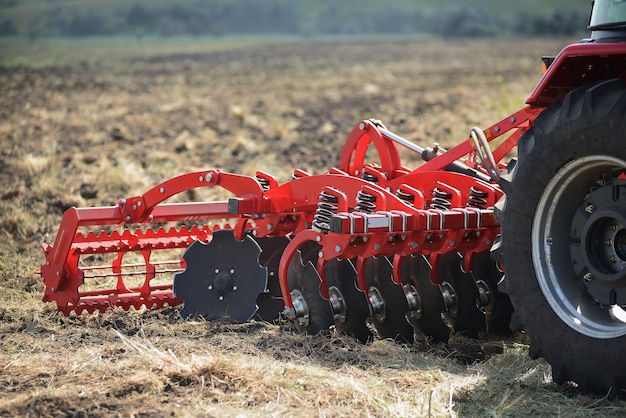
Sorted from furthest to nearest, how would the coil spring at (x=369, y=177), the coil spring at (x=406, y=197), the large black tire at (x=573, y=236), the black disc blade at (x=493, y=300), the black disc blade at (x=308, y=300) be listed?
1. the coil spring at (x=369, y=177)
2. the coil spring at (x=406, y=197)
3. the black disc blade at (x=493, y=300)
4. the black disc blade at (x=308, y=300)
5. the large black tire at (x=573, y=236)

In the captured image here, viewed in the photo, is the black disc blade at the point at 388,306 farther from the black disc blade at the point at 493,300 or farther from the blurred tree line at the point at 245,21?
the blurred tree line at the point at 245,21

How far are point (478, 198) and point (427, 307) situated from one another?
2.17ft

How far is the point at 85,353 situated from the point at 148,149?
8396 millimetres

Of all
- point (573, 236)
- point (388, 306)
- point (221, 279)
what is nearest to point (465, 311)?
point (388, 306)

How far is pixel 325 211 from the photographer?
5145 millimetres

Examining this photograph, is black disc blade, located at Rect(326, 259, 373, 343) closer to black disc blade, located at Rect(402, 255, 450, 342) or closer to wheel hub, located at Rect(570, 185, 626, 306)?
black disc blade, located at Rect(402, 255, 450, 342)

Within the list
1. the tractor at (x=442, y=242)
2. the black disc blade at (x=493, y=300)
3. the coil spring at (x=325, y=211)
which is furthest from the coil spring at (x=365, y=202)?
the black disc blade at (x=493, y=300)

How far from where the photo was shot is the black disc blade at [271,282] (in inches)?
228

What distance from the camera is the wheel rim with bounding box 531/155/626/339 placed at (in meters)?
3.96

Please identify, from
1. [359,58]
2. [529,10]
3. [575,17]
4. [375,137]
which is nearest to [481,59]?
[359,58]

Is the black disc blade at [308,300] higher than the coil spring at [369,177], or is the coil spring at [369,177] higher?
the coil spring at [369,177]

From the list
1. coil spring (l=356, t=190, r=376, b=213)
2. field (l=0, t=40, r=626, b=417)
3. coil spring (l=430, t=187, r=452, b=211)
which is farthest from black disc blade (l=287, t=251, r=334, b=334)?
coil spring (l=430, t=187, r=452, b=211)

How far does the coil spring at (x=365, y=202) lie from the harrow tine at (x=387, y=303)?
29cm

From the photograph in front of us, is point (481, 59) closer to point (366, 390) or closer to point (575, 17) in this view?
point (575, 17)
